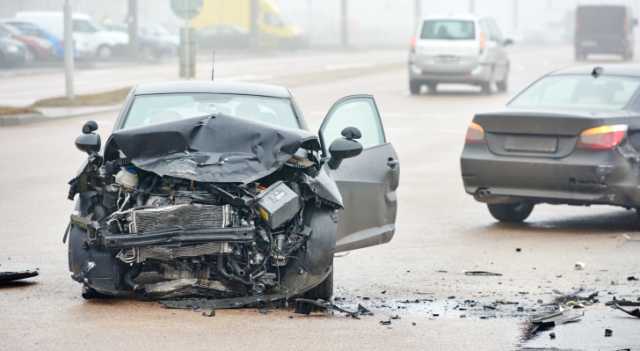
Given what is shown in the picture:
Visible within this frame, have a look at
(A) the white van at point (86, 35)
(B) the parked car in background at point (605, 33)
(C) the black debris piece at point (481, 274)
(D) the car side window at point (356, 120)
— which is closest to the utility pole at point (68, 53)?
(D) the car side window at point (356, 120)

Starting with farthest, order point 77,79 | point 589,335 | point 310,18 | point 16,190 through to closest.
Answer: point 310,18
point 77,79
point 16,190
point 589,335

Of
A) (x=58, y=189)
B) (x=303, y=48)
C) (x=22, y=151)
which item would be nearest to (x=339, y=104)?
(x=58, y=189)

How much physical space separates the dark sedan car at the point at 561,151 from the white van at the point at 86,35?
137 feet

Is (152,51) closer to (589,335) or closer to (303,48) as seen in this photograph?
(303,48)

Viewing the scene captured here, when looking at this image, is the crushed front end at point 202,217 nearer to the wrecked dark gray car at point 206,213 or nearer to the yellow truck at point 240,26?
the wrecked dark gray car at point 206,213

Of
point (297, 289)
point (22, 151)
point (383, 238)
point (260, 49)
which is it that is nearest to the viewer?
point (297, 289)

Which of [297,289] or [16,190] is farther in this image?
[16,190]

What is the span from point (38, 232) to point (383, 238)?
395 cm

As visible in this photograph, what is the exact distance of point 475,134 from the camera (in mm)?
13617

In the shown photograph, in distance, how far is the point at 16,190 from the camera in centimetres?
1622

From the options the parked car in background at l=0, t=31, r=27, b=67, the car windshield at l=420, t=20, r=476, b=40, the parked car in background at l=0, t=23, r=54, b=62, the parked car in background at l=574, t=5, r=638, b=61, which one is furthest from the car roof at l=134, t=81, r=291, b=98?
the parked car in background at l=574, t=5, r=638, b=61

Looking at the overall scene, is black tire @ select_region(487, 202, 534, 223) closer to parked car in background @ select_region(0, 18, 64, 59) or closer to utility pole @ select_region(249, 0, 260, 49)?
parked car in background @ select_region(0, 18, 64, 59)

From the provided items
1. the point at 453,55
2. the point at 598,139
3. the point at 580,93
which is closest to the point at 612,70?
the point at 580,93

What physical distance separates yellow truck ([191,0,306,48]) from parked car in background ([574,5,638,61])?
1536 centimetres
